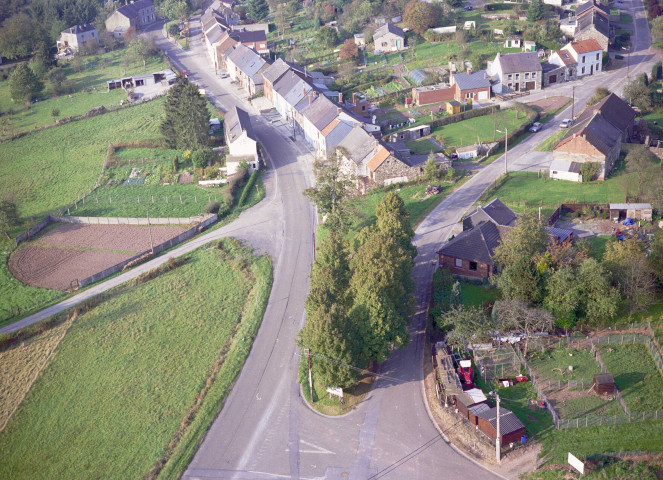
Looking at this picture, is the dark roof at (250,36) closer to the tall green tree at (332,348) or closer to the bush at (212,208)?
the bush at (212,208)

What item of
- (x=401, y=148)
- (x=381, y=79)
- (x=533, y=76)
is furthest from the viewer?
(x=381, y=79)

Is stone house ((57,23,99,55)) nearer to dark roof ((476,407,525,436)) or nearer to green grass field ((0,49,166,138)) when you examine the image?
green grass field ((0,49,166,138))

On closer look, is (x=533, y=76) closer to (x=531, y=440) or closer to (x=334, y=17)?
(x=334, y=17)

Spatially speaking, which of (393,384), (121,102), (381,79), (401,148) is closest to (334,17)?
(381,79)

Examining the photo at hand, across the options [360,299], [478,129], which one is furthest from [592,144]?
[360,299]

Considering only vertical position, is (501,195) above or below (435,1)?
below

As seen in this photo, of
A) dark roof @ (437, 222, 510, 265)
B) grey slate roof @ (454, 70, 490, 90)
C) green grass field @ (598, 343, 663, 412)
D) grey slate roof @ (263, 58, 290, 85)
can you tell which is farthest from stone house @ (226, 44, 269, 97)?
green grass field @ (598, 343, 663, 412)
